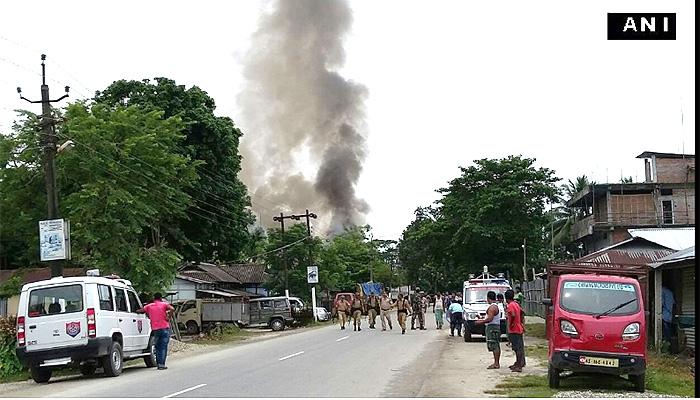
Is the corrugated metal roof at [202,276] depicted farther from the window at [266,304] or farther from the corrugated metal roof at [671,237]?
the corrugated metal roof at [671,237]

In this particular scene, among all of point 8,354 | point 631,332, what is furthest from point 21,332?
point 631,332

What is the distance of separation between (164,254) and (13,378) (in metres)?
12.6

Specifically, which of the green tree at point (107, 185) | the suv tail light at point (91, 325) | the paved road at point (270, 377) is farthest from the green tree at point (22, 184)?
the suv tail light at point (91, 325)

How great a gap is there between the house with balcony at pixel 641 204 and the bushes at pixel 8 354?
40903 mm

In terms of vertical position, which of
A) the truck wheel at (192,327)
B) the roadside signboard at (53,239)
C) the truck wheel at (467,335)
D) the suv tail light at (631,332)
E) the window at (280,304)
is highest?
the roadside signboard at (53,239)

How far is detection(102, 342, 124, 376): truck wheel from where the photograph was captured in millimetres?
17156

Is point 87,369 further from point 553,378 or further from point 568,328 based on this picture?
point 568,328

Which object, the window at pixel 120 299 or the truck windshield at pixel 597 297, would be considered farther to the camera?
the window at pixel 120 299

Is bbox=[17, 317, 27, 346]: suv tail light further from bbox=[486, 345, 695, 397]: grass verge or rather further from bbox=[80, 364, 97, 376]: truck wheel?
bbox=[486, 345, 695, 397]: grass verge

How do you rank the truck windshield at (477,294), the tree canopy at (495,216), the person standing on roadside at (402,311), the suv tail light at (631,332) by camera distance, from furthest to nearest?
1. the tree canopy at (495,216)
2. the person standing on roadside at (402,311)
3. the truck windshield at (477,294)
4. the suv tail light at (631,332)

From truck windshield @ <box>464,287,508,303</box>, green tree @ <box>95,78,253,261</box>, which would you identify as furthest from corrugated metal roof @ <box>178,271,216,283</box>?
truck windshield @ <box>464,287,508,303</box>

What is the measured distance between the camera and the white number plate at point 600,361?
43.7 feet

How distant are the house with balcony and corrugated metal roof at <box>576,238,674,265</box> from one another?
22.8m

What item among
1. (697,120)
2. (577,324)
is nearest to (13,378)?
(577,324)
